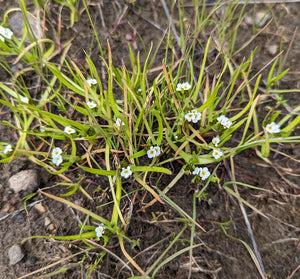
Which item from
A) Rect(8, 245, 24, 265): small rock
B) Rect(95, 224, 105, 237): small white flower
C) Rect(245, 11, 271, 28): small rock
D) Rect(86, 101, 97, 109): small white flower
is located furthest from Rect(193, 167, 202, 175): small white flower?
Rect(245, 11, 271, 28): small rock

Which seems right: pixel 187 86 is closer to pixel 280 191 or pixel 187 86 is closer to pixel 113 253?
pixel 280 191

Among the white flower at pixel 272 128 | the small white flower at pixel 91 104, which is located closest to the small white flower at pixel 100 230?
the small white flower at pixel 91 104

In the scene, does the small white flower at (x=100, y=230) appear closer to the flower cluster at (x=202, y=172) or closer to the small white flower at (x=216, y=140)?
the flower cluster at (x=202, y=172)

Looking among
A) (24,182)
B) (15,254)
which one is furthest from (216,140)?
(15,254)

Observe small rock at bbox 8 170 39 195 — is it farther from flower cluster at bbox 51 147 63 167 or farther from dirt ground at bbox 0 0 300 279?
flower cluster at bbox 51 147 63 167

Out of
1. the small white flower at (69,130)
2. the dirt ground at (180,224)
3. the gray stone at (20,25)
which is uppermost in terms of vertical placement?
the gray stone at (20,25)

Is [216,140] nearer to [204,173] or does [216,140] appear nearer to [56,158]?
[204,173]

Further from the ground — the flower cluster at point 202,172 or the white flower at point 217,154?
the white flower at point 217,154

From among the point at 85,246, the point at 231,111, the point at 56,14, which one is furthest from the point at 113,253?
the point at 56,14
